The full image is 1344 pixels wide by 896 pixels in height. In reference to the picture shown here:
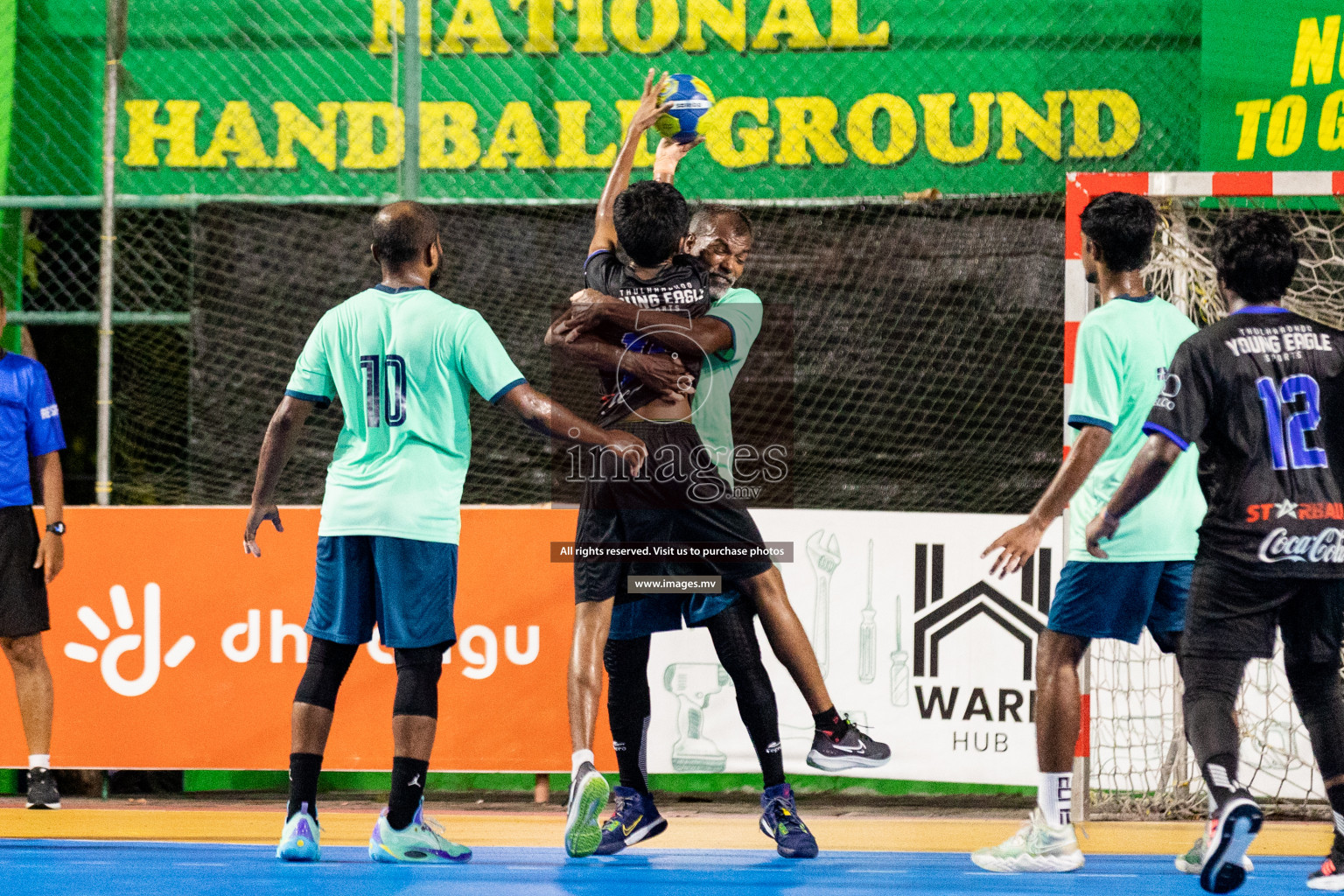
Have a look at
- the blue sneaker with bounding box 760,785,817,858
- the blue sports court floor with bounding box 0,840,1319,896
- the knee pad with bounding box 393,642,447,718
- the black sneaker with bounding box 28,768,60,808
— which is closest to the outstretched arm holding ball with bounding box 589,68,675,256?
the knee pad with bounding box 393,642,447,718

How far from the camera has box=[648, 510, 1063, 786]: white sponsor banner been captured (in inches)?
253

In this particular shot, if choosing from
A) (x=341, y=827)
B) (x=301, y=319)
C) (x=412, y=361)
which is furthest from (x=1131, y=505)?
(x=301, y=319)

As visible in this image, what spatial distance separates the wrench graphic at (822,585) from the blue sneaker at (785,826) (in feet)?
4.24

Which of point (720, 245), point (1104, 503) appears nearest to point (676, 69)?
point (720, 245)

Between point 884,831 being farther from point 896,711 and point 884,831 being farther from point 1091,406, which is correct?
point 1091,406

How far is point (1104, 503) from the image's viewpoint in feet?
16.0

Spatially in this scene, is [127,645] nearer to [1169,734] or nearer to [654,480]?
[654,480]

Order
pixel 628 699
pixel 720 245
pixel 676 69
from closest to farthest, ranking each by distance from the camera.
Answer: pixel 628 699
pixel 720 245
pixel 676 69

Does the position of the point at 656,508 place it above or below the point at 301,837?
above

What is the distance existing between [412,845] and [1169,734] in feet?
11.6

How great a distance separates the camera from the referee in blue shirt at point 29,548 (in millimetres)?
6336

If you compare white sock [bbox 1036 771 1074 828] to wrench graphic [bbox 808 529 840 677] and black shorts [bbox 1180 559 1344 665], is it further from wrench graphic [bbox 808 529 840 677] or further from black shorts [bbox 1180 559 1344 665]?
wrench graphic [bbox 808 529 840 677]

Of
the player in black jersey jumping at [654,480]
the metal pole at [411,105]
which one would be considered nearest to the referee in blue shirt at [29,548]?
the metal pole at [411,105]

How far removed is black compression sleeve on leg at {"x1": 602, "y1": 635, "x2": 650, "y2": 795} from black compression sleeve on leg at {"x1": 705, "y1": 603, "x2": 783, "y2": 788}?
0.31m
